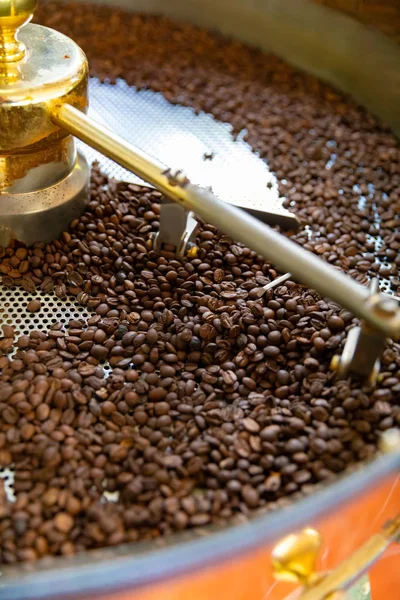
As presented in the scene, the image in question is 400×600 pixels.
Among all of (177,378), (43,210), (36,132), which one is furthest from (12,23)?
(177,378)

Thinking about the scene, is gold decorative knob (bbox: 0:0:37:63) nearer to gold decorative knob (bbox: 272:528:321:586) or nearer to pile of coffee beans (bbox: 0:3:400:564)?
pile of coffee beans (bbox: 0:3:400:564)

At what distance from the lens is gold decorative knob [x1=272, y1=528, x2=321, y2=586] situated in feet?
1.68

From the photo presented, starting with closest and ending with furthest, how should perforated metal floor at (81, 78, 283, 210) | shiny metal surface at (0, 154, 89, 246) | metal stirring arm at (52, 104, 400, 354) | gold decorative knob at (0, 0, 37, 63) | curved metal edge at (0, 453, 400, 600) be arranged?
curved metal edge at (0, 453, 400, 600), metal stirring arm at (52, 104, 400, 354), gold decorative knob at (0, 0, 37, 63), shiny metal surface at (0, 154, 89, 246), perforated metal floor at (81, 78, 283, 210)

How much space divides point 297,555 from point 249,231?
37 cm

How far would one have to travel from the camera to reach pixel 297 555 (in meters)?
0.53

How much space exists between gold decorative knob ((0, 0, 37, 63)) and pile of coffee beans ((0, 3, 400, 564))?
26 cm

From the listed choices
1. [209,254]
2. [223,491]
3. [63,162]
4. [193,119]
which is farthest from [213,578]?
[193,119]

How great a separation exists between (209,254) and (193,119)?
1.46 feet

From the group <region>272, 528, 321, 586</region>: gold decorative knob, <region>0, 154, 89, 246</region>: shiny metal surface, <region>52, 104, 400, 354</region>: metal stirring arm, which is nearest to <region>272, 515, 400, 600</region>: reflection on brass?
<region>272, 528, 321, 586</region>: gold decorative knob

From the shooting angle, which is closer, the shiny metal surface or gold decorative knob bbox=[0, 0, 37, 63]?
gold decorative knob bbox=[0, 0, 37, 63]

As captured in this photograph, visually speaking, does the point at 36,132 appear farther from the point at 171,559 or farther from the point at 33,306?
the point at 171,559

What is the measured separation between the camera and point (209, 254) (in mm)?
995

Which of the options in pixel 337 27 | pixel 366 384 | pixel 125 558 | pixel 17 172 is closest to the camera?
pixel 125 558

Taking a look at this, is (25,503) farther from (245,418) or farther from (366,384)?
(366,384)
